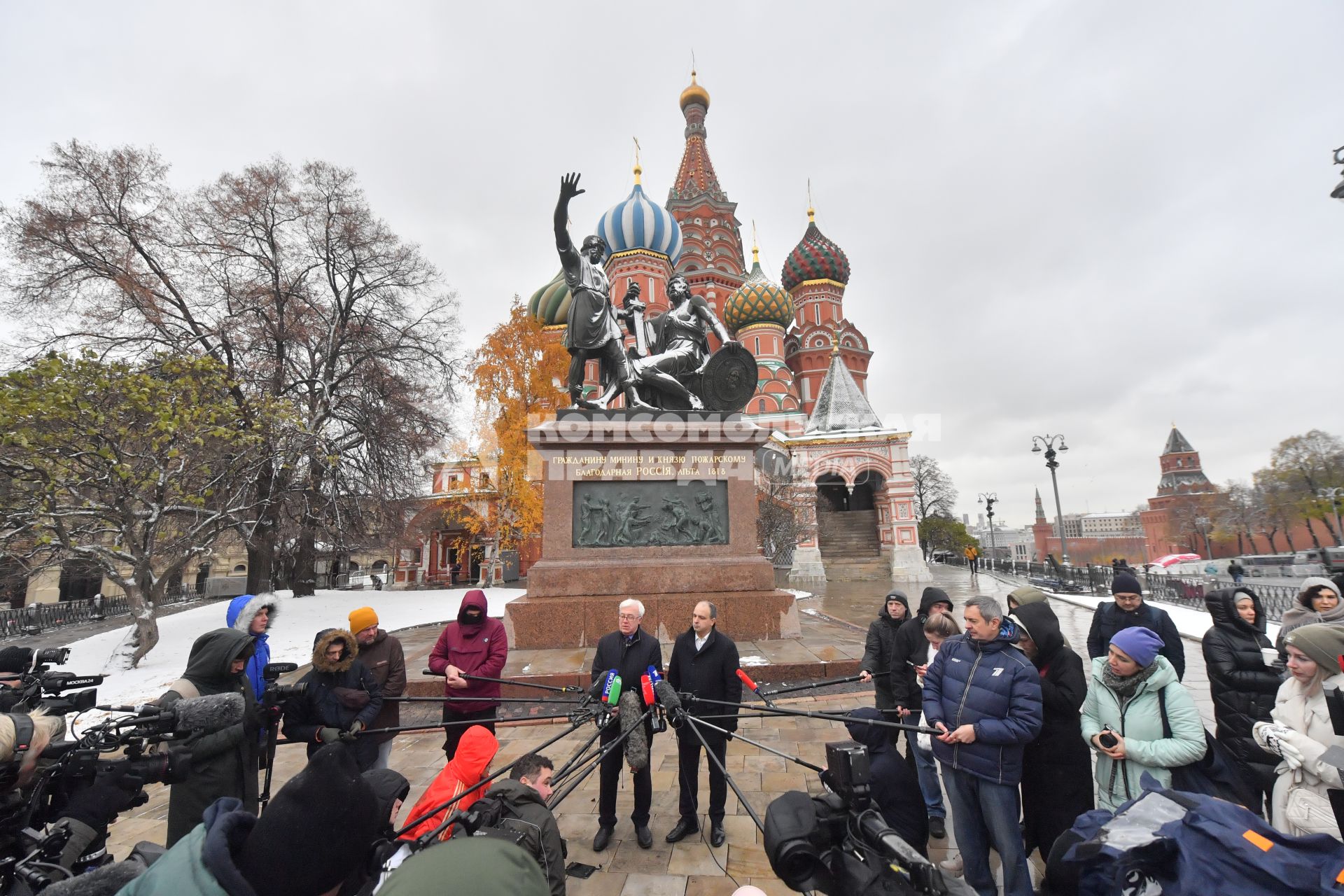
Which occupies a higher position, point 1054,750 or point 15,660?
point 15,660

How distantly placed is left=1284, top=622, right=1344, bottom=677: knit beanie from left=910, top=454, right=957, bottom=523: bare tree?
2068 inches

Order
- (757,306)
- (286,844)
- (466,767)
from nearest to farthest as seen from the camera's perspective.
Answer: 1. (286,844)
2. (466,767)
3. (757,306)

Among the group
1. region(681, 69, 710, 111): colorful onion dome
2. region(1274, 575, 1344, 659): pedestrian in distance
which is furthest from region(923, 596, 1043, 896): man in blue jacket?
region(681, 69, 710, 111): colorful onion dome

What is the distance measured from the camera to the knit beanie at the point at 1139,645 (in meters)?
2.56

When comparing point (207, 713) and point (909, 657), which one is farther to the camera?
point (909, 657)

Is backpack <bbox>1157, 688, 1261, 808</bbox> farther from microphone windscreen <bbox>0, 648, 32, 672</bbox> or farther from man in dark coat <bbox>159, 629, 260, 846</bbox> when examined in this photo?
microphone windscreen <bbox>0, 648, 32, 672</bbox>

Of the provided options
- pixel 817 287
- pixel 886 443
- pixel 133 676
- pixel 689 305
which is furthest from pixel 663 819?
pixel 817 287

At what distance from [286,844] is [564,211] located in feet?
25.5

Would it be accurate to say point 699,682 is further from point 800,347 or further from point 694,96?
point 694,96

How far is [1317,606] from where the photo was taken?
3.83 m

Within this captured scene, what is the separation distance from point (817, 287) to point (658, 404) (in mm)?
38111

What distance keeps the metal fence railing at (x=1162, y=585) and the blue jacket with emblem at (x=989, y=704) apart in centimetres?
894

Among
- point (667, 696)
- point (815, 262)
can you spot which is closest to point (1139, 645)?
point (667, 696)

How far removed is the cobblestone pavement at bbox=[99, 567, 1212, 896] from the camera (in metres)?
2.95
